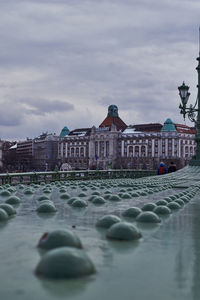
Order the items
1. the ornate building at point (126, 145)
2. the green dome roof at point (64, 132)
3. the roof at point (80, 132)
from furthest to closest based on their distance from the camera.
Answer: the green dome roof at point (64, 132), the roof at point (80, 132), the ornate building at point (126, 145)

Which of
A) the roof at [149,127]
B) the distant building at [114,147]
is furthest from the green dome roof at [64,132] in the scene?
the roof at [149,127]

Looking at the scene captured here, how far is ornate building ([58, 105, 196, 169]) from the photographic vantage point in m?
140

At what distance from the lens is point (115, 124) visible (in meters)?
158

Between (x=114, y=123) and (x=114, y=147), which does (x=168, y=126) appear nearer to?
(x=114, y=147)

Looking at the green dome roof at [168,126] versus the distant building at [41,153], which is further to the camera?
the distant building at [41,153]

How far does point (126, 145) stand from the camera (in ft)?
493

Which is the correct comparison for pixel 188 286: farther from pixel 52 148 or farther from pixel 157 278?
pixel 52 148

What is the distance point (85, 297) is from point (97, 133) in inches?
6105

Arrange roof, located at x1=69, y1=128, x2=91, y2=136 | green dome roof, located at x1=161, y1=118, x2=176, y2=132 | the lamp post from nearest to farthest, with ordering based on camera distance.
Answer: the lamp post
green dome roof, located at x1=161, y1=118, x2=176, y2=132
roof, located at x1=69, y1=128, x2=91, y2=136

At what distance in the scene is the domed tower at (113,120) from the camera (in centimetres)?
15900

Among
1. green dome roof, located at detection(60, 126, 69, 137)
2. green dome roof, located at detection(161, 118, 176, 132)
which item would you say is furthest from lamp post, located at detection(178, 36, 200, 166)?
green dome roof, located at detection(60, 126, 69, 137)

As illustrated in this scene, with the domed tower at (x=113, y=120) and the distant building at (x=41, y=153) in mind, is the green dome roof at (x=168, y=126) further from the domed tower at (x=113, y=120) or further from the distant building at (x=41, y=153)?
the distant building at (x=41, y=153)

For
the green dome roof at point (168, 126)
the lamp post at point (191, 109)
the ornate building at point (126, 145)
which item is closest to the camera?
the lamp post at point (191, 109)

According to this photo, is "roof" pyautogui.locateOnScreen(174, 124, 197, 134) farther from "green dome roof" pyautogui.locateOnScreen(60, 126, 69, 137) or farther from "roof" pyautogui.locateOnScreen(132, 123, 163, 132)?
"green dome roof" pyautogui.locateOnScreen(60, 126, 69, 137)
